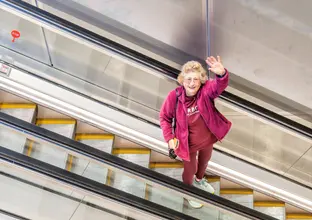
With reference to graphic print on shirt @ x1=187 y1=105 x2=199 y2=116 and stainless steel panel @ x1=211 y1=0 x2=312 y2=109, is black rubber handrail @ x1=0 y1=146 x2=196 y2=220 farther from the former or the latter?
stainless steel panel @ x1=211 y1=0 x2=312 y2=109

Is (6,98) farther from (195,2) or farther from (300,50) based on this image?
(300,50)

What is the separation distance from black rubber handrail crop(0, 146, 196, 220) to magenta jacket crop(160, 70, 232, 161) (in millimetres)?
400

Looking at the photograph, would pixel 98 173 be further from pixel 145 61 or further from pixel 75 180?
pixel 145 61

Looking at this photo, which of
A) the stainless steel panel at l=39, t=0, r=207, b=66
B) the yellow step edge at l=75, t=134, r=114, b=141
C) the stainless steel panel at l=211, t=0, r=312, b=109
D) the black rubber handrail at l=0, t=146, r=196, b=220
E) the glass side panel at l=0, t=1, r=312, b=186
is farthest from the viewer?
the yellow step edge at l=75, t=134, r=114, b=141

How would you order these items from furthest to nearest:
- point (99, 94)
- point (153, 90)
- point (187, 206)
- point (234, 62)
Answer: point (99, 94)
point (153, 90)
point (234, 62)
point (187, 206)

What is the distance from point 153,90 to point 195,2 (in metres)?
0.90

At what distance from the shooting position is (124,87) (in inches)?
159

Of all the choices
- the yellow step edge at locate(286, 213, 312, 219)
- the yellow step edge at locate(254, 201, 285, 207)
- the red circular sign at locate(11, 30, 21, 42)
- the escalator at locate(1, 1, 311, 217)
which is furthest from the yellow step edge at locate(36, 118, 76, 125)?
the yellow step edge at locate(286, 213, 312, 219)

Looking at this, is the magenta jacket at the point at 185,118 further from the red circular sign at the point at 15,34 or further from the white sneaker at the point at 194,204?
the red circular sign at the point at 15,34

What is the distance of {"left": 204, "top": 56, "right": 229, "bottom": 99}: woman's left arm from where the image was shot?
2846 millimetres

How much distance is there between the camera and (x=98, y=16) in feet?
12.0

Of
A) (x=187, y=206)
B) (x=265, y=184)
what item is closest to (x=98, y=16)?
(x=187, y=206)

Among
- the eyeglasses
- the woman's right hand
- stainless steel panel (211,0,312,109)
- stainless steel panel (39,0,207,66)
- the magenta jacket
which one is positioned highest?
stainless steel panel (39,0,207,66)

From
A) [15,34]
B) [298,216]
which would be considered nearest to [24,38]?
[15,34]
